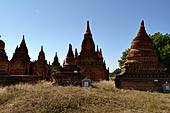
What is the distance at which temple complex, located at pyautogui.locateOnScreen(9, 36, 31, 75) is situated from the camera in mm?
27950

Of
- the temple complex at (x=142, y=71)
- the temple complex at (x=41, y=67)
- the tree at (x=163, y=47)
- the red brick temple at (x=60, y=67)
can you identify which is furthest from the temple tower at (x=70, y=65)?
the tree at (x=163, y=47)

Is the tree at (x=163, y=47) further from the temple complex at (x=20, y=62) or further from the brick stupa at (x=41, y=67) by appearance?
the temple complex at (x=20, y=62)

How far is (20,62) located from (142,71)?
1972cm

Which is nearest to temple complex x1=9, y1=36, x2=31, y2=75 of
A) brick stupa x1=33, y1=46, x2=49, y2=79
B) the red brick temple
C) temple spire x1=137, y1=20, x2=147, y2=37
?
the red brick temple

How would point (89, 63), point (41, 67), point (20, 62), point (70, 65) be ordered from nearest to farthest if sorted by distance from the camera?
1. point (70, 65)
2. point (89, 63)
3. point (20, 62)
4. point (41, 67)

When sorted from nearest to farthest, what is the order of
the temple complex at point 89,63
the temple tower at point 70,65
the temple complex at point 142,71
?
the temple complex at point 142,71
the temple tower at point 70,65
the temple complex at point 89,63

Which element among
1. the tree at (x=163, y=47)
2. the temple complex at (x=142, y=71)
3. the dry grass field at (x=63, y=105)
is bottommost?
the dry grass field at (x=63, y=105)

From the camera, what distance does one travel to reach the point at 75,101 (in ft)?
28.9

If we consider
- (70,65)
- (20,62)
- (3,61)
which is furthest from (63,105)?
(20,62)

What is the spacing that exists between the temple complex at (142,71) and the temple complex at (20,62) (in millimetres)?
16783

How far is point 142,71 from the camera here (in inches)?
726

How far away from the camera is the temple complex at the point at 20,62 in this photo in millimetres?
27950

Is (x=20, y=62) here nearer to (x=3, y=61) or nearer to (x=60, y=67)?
(x=60, y=67)

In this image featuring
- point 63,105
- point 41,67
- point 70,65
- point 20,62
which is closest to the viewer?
point 63,105
